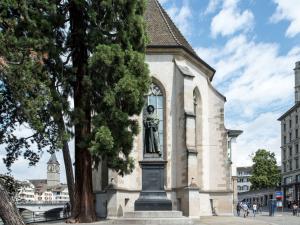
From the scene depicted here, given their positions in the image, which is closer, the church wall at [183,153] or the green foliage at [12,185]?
the green foliage at [12,185]

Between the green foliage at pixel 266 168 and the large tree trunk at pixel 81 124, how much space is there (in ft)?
Result: 218

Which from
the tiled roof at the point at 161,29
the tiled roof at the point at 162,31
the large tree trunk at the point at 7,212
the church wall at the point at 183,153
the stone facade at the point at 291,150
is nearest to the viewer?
the large tree trunk at the point at 7,212

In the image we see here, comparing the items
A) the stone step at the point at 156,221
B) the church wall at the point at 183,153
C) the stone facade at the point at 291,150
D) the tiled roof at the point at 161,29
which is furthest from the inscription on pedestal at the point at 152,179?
the stone facade at the point at 291,150

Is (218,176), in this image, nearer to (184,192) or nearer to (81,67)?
(184,192)

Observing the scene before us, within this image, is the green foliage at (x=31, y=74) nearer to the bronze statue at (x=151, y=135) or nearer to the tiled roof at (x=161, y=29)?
the bronze statue at (x=151, y=135)

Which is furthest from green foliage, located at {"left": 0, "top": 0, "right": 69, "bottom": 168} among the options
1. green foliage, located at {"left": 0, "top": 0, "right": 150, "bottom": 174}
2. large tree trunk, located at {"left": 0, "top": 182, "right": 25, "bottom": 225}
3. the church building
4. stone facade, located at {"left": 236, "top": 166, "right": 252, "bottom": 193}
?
stone facade, located at {"left": 236, "top": 166, "right": 252, "bottom": 193}

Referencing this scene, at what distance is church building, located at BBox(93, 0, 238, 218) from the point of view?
27.6 metres

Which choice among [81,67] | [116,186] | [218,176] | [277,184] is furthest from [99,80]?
[277,184]

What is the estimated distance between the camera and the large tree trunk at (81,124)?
2120 cm

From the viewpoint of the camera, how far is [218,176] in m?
32.1

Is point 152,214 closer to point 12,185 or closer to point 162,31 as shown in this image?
point 12,185

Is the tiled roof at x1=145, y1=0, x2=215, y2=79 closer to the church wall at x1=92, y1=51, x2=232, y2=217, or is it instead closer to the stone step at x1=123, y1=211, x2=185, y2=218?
the church wall at x1=92, y1=51, x2=232, y2=217

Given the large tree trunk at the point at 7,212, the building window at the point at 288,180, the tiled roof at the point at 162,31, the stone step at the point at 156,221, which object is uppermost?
the tiled roof at the point at 162,31

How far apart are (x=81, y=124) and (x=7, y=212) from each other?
42.1ft
